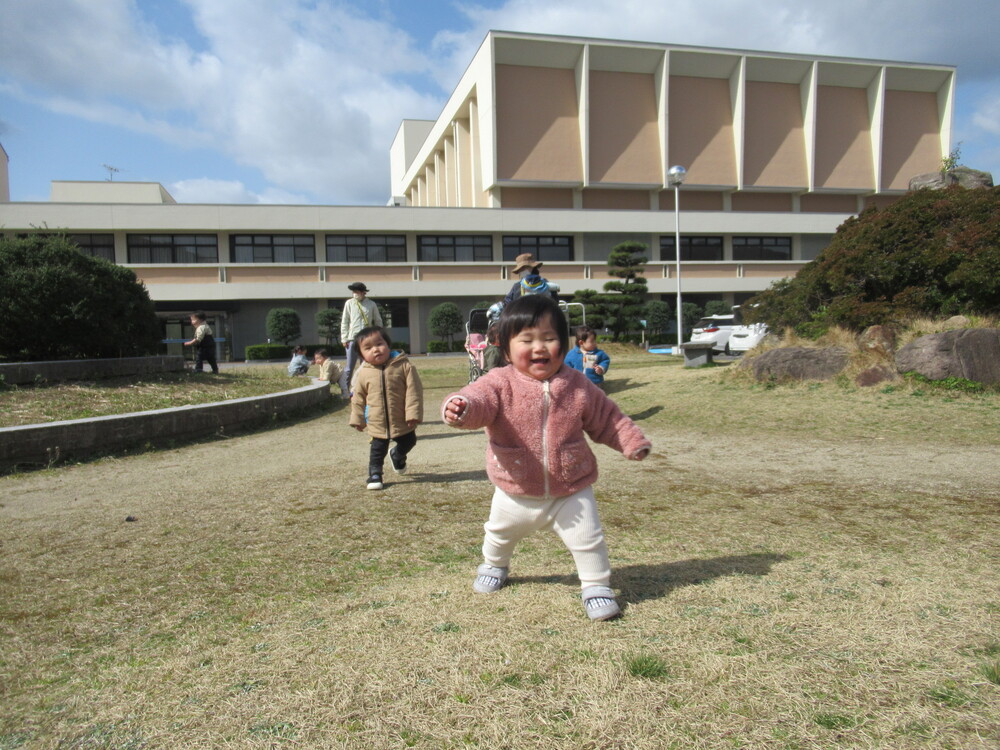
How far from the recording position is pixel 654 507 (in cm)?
419

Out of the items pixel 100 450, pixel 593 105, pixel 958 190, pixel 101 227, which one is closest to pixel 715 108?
pixel 593 105

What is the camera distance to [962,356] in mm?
8102

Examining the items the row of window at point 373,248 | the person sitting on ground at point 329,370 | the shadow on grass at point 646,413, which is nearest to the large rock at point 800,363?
the shadow on grass at point 646,413

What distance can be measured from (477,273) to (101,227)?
55.8ft

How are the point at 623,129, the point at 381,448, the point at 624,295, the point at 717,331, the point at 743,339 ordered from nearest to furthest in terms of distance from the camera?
the point at 381,448, the point at 743,339, the point at 717,331, the point at 624,295, the point at 623,129

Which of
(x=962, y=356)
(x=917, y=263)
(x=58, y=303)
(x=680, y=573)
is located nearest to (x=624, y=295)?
(x=917, y=263)

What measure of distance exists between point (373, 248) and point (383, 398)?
95.9 feet

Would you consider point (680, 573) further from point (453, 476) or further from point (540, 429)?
point (453, 476)

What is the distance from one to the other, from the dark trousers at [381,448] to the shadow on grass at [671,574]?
230 cm

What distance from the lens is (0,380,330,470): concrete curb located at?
586 cm

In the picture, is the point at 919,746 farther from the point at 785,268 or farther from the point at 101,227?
the point at 785,268

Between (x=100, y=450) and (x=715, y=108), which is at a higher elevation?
(x=715, y=108)

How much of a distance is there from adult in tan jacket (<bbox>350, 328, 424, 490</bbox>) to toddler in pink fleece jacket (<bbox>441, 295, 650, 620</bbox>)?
2.46 m

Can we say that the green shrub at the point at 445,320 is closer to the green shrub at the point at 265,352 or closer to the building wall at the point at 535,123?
the green shrub at the point at 265,352
